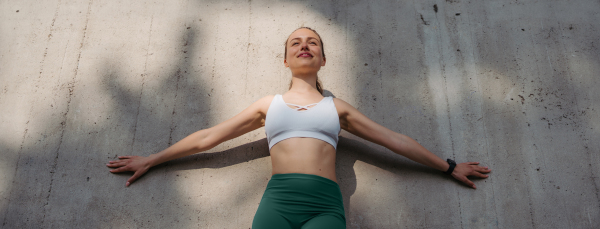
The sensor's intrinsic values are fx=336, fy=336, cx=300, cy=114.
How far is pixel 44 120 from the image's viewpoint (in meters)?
2.85

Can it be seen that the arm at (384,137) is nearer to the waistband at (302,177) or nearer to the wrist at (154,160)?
the waistband at (302,177)

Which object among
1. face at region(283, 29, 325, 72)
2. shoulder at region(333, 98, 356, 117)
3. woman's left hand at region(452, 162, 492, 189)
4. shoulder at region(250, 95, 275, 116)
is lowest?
shoulder at region(250, 95, 275, 116)

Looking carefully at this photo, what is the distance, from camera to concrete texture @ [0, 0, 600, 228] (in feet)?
8.50

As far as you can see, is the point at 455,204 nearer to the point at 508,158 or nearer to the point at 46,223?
the point at 508,158

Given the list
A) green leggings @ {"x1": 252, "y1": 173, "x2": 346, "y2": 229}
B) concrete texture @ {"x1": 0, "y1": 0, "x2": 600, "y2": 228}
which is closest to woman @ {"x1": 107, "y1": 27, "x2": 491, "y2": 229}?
green leggings @ {"x1": 252, "y1": 173, "x2": 346, "y2": 229}

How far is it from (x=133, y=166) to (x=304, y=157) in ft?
4.61

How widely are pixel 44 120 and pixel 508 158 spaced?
387cm

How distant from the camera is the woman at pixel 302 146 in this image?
2.12 m

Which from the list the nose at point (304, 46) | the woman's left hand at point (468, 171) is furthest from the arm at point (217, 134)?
the woman's left hand at point (468, 171)

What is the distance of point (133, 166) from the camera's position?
2.64 metres

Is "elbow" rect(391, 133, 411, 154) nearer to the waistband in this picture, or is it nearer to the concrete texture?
the concrete texture

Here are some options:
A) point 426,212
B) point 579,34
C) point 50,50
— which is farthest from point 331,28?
point 50,50

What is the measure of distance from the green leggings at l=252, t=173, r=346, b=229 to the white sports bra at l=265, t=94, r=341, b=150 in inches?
11.2

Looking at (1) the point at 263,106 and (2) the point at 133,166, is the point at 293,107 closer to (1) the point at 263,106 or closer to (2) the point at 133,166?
(1) the point at 263,106
